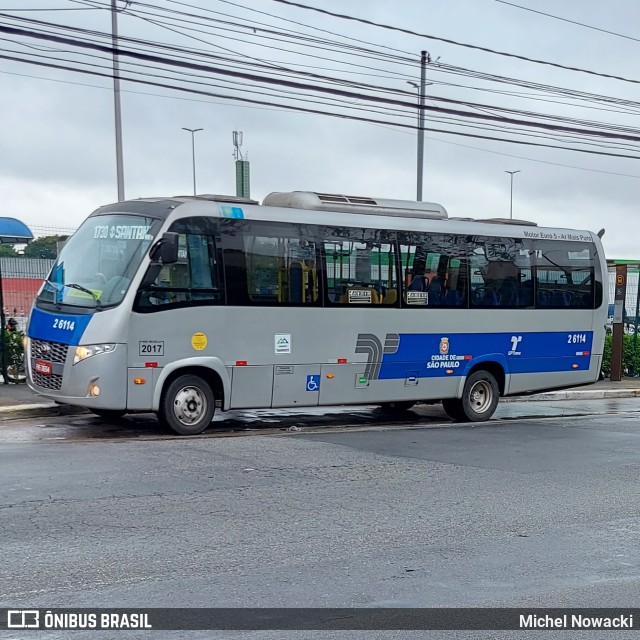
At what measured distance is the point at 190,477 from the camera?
9852 millimetres

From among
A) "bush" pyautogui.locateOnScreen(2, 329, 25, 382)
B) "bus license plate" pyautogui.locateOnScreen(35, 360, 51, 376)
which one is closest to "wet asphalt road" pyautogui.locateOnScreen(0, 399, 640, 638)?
"bus license plate" pyautogui.locateOnScreen(35, 360, 51, 376)

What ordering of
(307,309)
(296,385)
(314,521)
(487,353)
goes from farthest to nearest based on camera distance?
(487,353), (307,309), (296,385), (314,521)

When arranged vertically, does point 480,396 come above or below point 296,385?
below

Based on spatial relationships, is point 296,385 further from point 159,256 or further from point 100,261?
point 100,261

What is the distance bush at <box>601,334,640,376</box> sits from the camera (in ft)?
86.5

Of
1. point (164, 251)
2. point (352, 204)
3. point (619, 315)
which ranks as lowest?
point (619, 315)

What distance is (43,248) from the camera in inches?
758

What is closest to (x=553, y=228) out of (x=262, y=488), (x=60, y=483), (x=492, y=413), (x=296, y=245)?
(x=492, y=413)

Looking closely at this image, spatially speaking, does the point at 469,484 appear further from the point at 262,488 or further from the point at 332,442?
the point at 332,442

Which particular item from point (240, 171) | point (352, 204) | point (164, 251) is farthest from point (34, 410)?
point (240, 171)

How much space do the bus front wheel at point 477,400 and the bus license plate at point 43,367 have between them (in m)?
7.01

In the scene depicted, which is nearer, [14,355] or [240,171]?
[14,355]

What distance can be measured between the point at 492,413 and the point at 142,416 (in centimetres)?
624

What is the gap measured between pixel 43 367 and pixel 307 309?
4.01 metres
